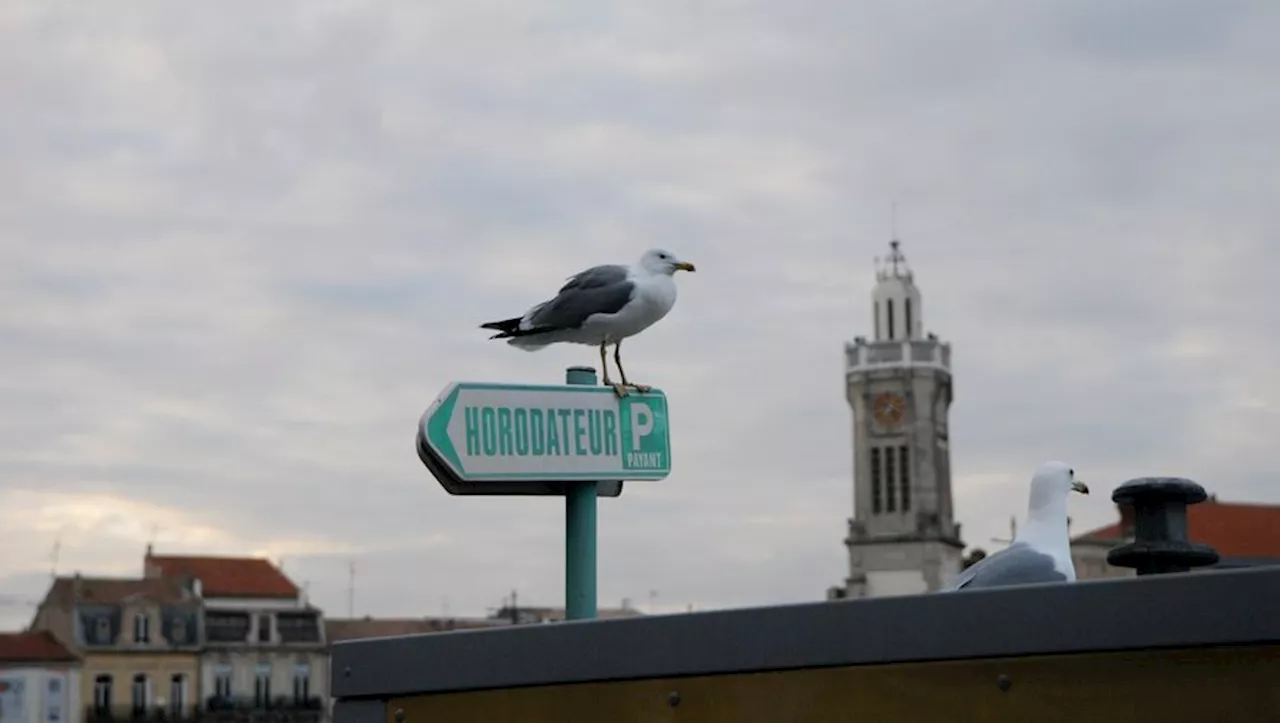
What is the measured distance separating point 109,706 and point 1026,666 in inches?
2707

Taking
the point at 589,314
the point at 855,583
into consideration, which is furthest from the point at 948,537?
the point at 589,314

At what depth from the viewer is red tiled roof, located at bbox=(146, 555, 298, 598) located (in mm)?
74625

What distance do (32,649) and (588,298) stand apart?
63915mm

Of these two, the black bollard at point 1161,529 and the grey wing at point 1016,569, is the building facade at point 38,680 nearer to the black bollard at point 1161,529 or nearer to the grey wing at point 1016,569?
the grey wing at point 1016,569

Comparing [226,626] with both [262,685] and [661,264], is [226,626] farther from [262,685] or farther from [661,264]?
[661,264]

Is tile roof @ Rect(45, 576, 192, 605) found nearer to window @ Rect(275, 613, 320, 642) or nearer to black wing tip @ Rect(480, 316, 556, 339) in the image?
window @ Rect(275, 613, 320, 642)

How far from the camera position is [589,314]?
855cm

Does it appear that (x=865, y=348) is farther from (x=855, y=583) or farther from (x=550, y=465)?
(x=550, y=465)

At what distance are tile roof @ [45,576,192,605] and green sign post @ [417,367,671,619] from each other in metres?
65.6

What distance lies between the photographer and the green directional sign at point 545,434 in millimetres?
7320

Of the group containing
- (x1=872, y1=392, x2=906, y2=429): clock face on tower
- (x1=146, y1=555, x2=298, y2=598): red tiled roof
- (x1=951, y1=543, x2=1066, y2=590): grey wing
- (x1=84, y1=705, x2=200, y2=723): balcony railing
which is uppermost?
(x1=872, y1=392, x2=906, y2=429): clock face on tower

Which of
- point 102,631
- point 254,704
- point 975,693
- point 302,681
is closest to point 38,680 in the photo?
point 102,631

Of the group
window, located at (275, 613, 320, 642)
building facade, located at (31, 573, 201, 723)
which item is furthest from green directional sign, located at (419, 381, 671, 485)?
window, located at (275, 613, 320, 642)

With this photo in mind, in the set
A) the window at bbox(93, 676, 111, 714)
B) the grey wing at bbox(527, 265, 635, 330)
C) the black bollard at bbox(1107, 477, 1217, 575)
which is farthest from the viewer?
the window at bbox(93, 676, 111, 714)
